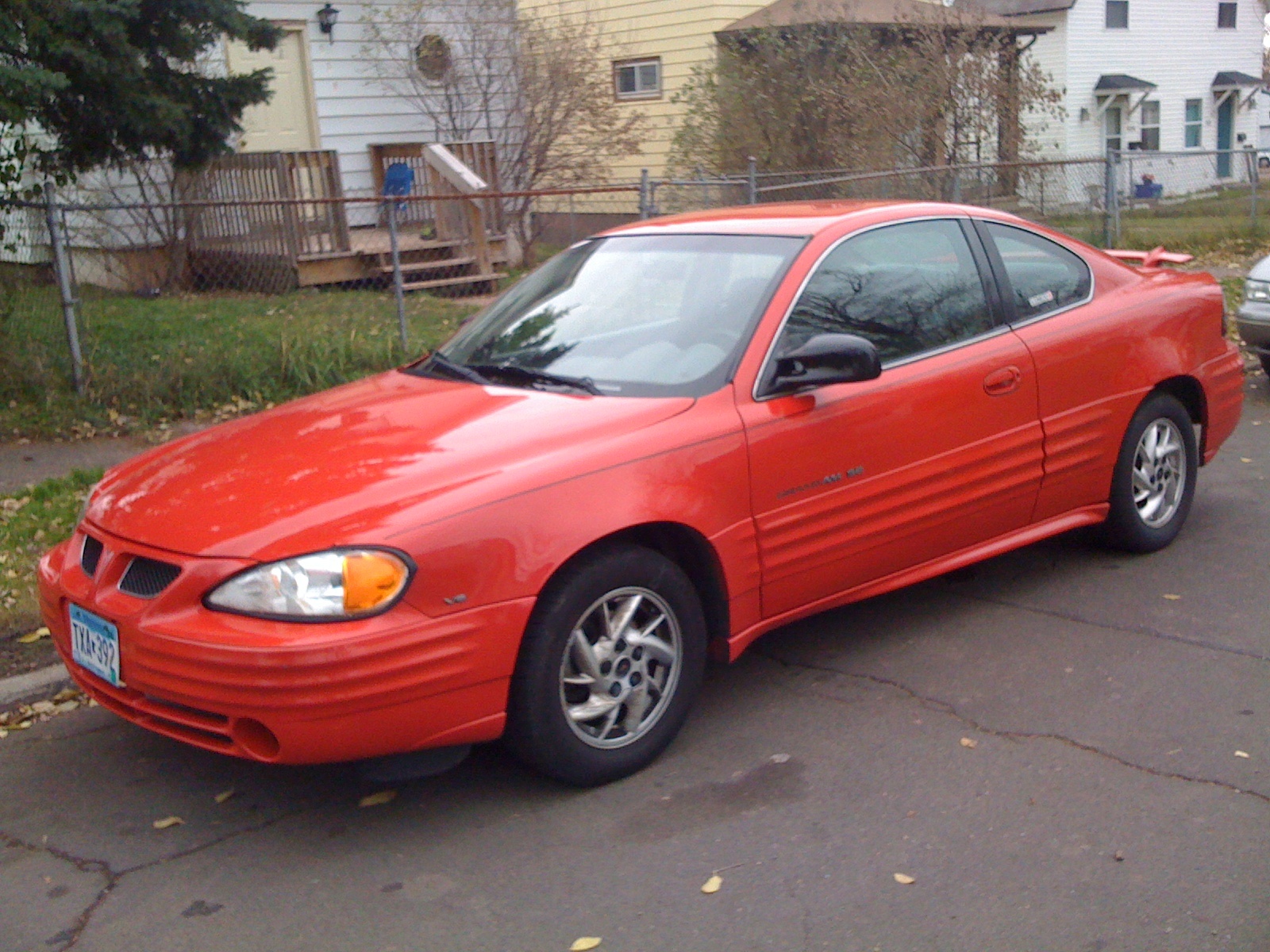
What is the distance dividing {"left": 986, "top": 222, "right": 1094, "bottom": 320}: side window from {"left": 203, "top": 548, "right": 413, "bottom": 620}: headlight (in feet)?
9.84

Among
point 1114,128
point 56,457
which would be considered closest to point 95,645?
point 56,457

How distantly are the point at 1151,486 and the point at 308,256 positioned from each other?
387 inches

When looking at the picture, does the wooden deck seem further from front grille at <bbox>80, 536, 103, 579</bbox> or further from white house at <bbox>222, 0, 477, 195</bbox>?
front grille at <bbox>80, 536, 103, 579</bbox>

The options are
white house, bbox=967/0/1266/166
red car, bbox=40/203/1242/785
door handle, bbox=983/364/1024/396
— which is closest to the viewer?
red car, bbox=40/203/1242/785

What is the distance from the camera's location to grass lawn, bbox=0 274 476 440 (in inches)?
357

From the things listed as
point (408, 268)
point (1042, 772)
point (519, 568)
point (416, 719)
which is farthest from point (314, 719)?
point (408, 268)

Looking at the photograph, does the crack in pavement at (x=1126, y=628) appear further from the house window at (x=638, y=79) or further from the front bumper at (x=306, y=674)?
the house window at (x=638, y=79)

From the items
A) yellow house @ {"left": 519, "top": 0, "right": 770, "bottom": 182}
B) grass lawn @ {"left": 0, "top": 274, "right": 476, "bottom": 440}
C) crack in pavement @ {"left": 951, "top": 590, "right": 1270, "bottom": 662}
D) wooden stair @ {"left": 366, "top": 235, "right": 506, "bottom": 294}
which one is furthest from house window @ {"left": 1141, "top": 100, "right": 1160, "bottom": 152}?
crack in pavement @ {"left": 951, "top": 590, "right": 1270, "bottom": 662}

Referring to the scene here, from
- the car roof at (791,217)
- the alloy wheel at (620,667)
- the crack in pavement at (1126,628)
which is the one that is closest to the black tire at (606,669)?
the alloy wheel at (620,667)

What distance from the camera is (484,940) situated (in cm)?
333

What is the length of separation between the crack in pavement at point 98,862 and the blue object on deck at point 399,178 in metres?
13.0

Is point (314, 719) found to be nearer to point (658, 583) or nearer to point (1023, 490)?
point (658, 583)

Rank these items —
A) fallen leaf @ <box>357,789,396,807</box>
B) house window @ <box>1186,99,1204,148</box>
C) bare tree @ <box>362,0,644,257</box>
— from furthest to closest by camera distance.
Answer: house window @ <box>1186,99,1204,148</box> → bare tree @ <box>362,0,644,257</box> → fallen leaf @ <box>357,789,396,807</box>

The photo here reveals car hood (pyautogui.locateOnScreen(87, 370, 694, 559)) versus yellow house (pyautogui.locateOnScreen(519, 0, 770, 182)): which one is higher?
yellow house (pyautogui.locateOnScreen(519, 0, 770, 182))
